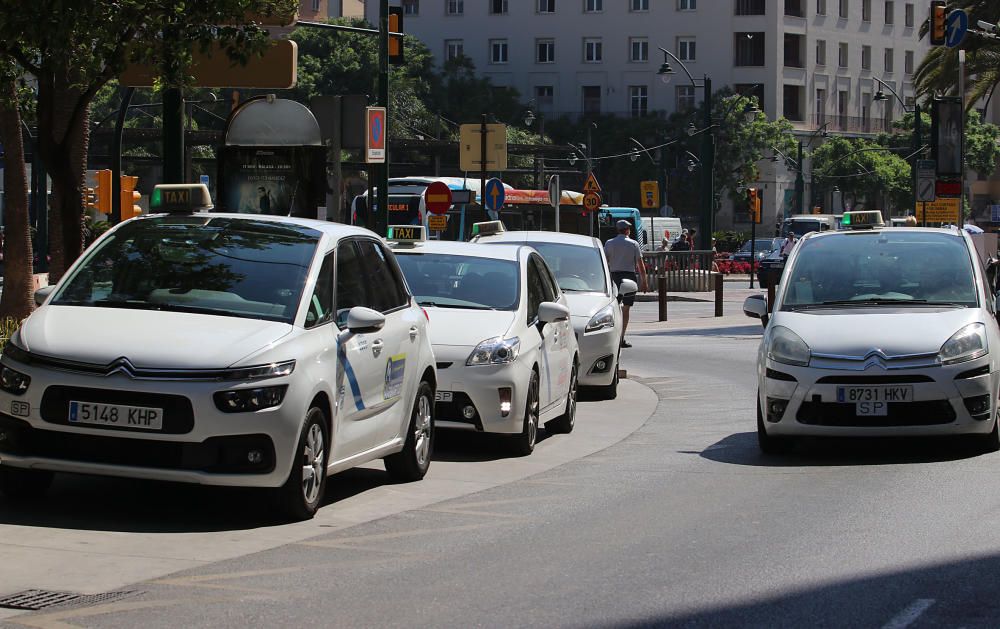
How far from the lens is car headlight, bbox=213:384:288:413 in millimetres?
8594

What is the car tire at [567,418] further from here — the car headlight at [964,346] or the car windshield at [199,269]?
the car windshield at [199,269]

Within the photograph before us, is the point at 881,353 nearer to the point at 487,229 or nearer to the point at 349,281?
the point at 349,281

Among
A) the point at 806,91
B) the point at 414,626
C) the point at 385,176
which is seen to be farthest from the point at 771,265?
the point at 806,91

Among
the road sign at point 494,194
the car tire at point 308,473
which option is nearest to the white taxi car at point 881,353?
the car tire at point 308,473

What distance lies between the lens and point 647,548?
843 centimetres

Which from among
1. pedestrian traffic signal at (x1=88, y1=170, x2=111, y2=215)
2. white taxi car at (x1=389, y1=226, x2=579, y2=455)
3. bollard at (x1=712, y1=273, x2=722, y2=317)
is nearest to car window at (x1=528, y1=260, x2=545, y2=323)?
white taxi car at (x1=389, y1=226, x2=579, y2=455)

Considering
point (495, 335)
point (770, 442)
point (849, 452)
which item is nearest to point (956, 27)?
point (849, 452)

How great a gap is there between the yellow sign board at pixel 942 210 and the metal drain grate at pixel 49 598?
29.5 metres

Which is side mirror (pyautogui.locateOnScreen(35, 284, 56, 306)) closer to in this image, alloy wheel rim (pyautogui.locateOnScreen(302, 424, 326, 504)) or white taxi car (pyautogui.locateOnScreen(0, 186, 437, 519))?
white taxi car (pyautogui.locateOnScreen(0, 186, 437, 519))

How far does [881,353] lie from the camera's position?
1176 centimetres

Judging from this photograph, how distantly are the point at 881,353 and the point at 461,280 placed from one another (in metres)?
3.67

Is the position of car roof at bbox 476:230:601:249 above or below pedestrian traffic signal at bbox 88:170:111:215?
below

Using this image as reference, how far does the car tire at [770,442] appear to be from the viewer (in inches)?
494

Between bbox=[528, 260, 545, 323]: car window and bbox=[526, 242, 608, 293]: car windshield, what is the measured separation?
3863 millimetres
